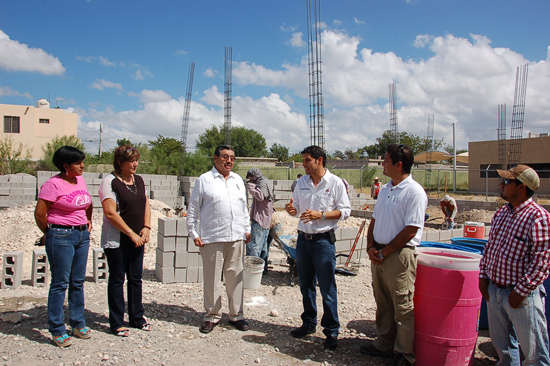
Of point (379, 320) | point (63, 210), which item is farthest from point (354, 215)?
point (63, 210)

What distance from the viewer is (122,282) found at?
149 inches

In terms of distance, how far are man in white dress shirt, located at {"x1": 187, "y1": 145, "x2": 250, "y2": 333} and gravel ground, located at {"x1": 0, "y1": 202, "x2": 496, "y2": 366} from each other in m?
0.26

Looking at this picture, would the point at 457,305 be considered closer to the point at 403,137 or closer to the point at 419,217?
the point at 419,217

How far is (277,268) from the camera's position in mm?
6695

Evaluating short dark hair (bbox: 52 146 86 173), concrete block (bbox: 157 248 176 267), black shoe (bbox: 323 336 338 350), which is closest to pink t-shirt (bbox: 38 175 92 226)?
short dark hair (bbox: 52 146 86 173)

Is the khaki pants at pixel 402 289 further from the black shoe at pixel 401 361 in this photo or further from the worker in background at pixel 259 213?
the worker in background at pixel 259 213

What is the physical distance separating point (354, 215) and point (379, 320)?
12.0 m

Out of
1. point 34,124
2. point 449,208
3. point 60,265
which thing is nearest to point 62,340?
point 60,265

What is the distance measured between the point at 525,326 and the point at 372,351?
4.19ft

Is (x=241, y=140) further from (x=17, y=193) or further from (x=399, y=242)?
(x=399, y=242)

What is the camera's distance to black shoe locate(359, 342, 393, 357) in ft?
11.4

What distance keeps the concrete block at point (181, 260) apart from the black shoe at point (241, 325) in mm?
1819

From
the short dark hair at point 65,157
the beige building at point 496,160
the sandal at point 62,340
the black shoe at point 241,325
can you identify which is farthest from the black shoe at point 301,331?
the beige building at point 496,160

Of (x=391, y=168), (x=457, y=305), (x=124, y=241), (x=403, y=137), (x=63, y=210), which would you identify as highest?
(x=403, y=137)
